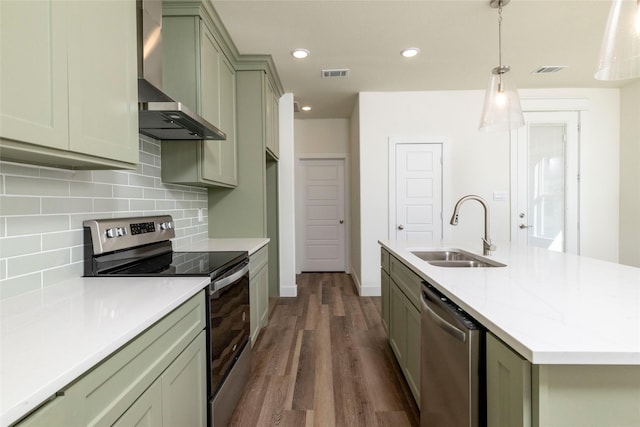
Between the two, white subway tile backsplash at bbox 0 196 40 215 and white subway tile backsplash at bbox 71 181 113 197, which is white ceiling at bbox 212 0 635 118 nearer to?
white subway tile backsplash at bbox 71 181 113 197

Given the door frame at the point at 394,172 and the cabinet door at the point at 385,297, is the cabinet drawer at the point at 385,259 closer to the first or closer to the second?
the cabinet door at the point at 385,297

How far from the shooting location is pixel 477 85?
388 centimetres

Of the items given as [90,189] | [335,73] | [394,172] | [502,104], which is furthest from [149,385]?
[394,172]

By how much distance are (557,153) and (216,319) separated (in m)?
4.61

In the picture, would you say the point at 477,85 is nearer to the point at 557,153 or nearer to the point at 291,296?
the point at 557,153

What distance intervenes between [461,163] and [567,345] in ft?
12.3

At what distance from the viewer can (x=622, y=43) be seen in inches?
49.0

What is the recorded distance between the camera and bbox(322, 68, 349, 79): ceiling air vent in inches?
135

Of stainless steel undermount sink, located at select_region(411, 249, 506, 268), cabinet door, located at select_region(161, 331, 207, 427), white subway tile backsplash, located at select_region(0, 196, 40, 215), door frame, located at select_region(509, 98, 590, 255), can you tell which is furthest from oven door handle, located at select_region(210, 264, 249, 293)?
door frame, located at select_region(509, 98, 590, 255)

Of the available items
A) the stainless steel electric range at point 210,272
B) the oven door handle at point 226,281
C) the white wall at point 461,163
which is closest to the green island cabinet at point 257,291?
the stainless steel electric range at point 210,272

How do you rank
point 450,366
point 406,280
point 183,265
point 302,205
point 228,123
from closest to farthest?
point 450,366, point 183,265, point 406,280, point 228,123, point 302,205

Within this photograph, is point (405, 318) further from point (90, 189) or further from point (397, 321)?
point (90, 189)

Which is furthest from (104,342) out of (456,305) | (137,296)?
(456,305)

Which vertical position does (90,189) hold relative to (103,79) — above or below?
below
